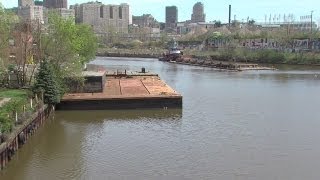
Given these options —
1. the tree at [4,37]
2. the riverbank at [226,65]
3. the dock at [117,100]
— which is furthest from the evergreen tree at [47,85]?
the riverbank at [226,65]

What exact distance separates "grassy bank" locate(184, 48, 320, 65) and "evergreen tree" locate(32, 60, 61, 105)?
91423mm

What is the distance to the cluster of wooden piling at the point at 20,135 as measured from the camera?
26891mm

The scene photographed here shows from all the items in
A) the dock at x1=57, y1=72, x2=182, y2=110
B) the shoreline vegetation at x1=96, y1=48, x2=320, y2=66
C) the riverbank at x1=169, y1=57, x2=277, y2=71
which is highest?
the shoreline vegetation at x1=96, y1=48, x2=320, y2=66

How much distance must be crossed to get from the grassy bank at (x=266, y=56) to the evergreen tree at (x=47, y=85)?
91423 mm

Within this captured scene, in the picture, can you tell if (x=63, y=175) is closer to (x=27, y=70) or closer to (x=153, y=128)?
(x=153, y=128)

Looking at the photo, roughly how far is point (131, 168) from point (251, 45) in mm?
135150

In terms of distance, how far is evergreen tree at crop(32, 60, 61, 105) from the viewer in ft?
138

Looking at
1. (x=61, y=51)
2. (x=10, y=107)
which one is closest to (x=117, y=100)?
(x=61, y=51)

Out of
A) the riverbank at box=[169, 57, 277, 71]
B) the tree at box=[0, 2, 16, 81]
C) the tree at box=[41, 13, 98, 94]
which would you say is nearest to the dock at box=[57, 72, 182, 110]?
the tree at box=[41, 13, 98, 94]

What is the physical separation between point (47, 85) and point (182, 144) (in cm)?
1532

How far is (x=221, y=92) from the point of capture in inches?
2399

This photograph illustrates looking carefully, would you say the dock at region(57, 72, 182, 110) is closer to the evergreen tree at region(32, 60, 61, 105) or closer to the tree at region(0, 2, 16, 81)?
the evergreen tree at region(32, 60, 61, 105)

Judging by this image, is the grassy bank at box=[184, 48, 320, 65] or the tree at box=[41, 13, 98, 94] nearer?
the tree at box=[41, 13, 98, 94]

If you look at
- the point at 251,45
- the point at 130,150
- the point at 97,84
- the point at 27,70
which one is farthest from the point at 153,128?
the point at 251,45
